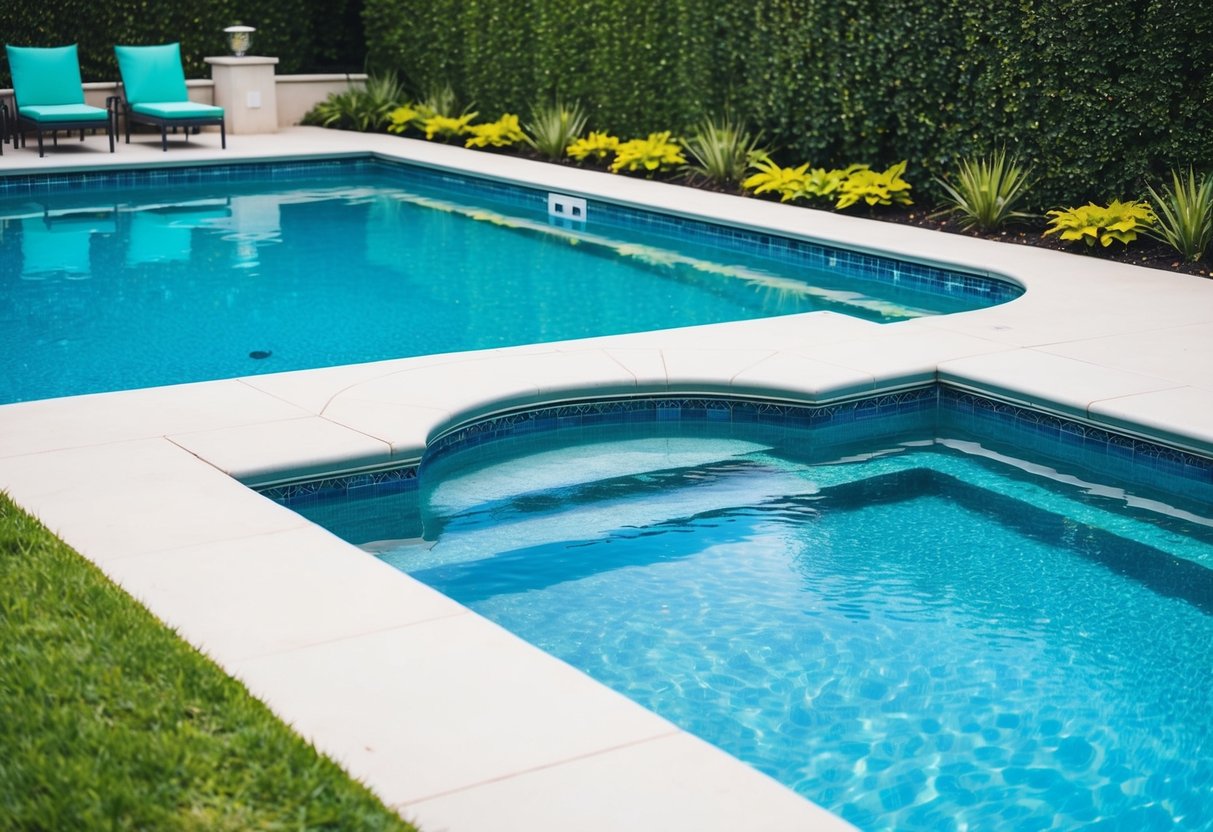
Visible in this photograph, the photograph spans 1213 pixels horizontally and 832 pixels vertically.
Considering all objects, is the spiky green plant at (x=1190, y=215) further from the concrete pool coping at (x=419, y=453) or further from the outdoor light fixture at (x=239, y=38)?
the outdoor light fixture at (x=239, y=38)

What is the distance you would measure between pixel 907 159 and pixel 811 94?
1157 mm

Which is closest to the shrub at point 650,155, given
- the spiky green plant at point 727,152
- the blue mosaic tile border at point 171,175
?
the spiky green plant at point 727,152

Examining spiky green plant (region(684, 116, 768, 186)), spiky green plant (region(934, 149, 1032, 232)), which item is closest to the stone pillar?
spiky green plant (region(684, 116, 768, 186))

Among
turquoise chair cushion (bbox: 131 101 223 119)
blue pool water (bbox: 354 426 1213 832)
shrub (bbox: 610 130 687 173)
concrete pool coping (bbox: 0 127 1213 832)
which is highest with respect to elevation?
turquoise chair cushion (bbox: 131 101 223 119)

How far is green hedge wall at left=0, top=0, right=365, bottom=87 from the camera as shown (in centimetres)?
1714

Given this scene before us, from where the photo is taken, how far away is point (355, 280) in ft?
33.6

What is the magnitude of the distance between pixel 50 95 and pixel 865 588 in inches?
520

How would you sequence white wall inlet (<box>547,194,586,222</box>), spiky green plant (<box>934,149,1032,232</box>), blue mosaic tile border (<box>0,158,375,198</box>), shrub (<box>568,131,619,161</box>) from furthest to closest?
shrub (<box>568,131,619,161</box>) → blue mosaic tile border (<box>0,158,375,198</box>) → white wall inlet (<box>547,194,586,222</box>) → spiky green plant (<box>934,149,1032,232</box>)

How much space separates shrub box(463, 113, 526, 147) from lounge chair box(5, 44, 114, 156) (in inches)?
159

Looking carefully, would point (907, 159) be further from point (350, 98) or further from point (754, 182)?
point (350, 98)

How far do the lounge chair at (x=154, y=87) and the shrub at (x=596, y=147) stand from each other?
4.07 meters

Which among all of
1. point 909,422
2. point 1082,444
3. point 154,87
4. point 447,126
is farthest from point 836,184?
point 154,87

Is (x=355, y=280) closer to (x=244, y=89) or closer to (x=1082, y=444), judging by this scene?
(x=1082, y=444)

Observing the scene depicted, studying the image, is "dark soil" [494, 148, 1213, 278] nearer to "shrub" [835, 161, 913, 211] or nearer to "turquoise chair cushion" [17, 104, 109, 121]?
"shrub" [835, 161, 913, 211]
